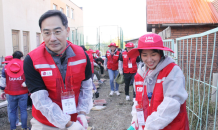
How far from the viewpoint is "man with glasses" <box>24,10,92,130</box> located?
1.68 metres

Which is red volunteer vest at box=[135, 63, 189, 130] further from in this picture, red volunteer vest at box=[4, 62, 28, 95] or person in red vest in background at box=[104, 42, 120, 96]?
person in red vest in background at box=[104, 42, 120, 96]

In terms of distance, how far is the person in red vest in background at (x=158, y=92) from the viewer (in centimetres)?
158

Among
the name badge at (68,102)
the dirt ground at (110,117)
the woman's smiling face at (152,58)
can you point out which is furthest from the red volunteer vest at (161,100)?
the dirt ground at (110,117)

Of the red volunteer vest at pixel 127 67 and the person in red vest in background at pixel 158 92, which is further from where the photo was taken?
the red volunteer vest at pixel 127 67

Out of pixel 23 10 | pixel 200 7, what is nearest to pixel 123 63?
pixel 200 7

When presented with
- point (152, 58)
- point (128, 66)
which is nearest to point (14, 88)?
point (152, 58)

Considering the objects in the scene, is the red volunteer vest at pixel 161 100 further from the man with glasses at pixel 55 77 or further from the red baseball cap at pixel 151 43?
the man with glasses at pixel 55 77

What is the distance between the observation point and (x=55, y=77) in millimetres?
1744

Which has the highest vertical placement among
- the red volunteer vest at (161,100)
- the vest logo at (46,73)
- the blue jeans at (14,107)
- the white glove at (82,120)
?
the vest logo at (46,73)

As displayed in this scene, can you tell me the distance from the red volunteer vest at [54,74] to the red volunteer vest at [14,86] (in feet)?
8.62

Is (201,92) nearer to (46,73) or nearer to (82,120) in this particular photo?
(82,120)

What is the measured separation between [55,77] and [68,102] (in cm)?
28

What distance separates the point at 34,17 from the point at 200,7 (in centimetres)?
1300

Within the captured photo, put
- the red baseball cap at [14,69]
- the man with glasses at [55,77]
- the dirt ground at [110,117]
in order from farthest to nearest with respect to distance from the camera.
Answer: the dirt ground at [110,117] → the red baseball cap at [14,69] → the man with glasses at [55,77]
